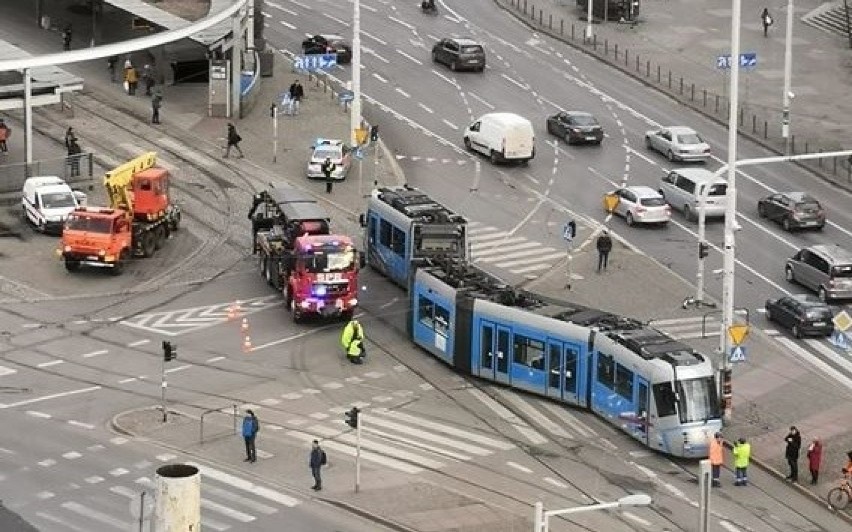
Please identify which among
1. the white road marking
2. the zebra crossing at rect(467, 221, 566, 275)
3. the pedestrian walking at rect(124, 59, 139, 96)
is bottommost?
the zebra crossing at rect(467, 221, 566, 275)

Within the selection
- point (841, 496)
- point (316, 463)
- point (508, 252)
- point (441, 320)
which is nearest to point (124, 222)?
point (441, 320)

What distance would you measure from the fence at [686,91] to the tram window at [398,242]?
27.5 meters

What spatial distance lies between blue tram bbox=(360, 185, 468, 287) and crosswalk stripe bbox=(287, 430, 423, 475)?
40.6 feet

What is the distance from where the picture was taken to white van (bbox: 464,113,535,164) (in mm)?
96875

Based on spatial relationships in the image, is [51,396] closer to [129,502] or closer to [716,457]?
[129,502]

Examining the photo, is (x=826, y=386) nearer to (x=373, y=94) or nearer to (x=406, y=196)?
(x=406, y=196)

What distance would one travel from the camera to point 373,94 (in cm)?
10906

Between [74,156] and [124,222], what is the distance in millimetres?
12745

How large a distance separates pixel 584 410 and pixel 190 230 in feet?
82.3

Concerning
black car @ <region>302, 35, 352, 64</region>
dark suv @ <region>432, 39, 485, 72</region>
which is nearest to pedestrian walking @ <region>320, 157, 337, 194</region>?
black car @ <region>302, 35, 352, 64</region>

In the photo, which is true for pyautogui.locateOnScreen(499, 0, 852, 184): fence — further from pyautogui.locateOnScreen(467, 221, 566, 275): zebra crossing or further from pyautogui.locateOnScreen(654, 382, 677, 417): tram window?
→ pyautogui.locateOnScreen(654, 382, 677, 417): tram window

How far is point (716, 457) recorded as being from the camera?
6012 centimetres

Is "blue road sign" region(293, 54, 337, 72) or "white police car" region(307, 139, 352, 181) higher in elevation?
"blue road sign" region(293, 54, 337, 72)

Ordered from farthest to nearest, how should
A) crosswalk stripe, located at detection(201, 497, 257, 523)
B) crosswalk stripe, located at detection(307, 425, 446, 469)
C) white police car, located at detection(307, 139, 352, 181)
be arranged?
white police car, located at detection(307, 139, 352, 181)
crosswalk stripe, located at detection(307, 425, 446, 469)
crosswalk stripe, located at detection(201, 497, 257, 523)
